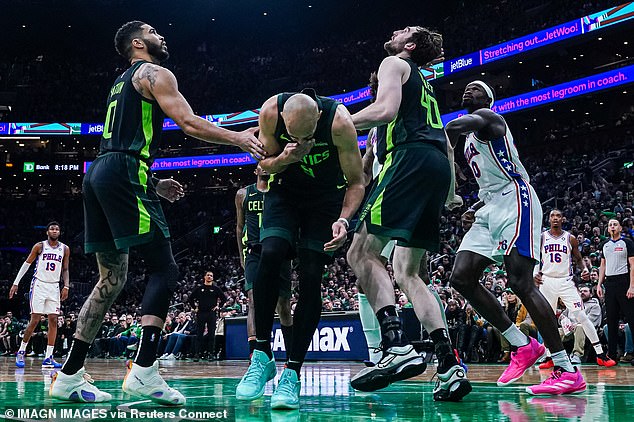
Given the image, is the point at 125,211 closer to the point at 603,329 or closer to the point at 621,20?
the point at 603,329

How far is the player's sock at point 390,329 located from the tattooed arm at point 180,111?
1.07 m

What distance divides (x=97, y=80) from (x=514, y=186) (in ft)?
135

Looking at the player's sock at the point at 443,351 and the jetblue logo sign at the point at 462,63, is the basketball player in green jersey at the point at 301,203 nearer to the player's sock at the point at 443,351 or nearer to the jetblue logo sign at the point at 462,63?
the player's sock at the point at 443,351

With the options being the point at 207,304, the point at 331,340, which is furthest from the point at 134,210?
the point at 207,304

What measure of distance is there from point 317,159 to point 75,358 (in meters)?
1.65

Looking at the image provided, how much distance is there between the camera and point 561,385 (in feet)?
12.8

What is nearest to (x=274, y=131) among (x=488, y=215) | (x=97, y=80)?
(x=488, y=215)

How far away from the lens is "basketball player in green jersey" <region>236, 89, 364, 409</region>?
130 inches

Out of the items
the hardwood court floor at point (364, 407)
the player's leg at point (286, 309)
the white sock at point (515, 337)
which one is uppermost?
the player's leg at point (286, 309)

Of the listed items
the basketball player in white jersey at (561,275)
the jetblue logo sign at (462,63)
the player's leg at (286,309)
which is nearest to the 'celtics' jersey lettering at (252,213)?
the player's leg at (286,309)

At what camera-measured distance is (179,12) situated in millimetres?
38750

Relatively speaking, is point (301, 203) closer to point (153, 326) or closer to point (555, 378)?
point (153, 326)

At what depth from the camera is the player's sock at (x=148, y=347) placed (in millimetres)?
3371

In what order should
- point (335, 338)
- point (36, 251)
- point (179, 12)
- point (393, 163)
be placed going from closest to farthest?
1. point (393, 163)
2. point (36, 251)
3. point (335, 338)
4. point (179, 12)
